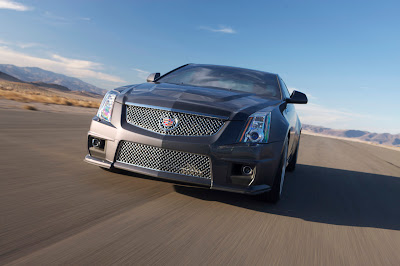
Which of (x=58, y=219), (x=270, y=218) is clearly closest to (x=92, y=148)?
(x=58, y=219)

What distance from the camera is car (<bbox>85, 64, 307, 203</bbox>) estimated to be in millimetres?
3223

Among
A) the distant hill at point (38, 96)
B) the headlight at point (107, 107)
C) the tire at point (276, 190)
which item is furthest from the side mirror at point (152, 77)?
the distant hill at point (38, 96)

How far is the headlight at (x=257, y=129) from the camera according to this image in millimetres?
3293

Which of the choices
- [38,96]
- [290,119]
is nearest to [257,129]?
[290,119]

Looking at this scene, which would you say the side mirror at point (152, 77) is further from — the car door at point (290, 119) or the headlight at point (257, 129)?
the headlight at point (257, 129)

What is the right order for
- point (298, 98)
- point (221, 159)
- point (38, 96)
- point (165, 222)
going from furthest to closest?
point (38, 96)
point (298, 98)
point (221, 159)
point (165, 222)

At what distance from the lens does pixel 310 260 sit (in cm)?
245

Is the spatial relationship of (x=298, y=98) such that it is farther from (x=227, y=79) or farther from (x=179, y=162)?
(x=179, y=162)

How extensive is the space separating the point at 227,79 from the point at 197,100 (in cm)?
157

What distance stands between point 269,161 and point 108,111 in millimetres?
1666

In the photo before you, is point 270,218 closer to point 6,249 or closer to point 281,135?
point 281,135

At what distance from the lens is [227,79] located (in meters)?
4.98

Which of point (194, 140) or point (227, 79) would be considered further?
point (227, 79)

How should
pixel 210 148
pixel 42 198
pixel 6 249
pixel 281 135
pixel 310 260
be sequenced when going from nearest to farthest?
pixel 6 249, pixel 310 260, pixel 42 198, pixel 210 148, pixel 281 135
